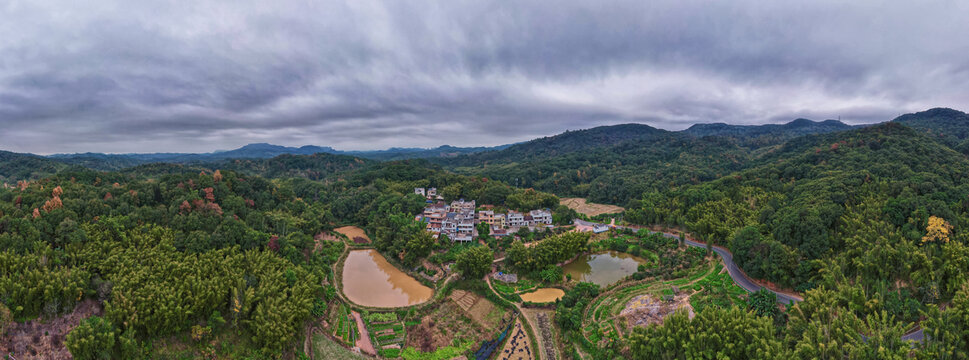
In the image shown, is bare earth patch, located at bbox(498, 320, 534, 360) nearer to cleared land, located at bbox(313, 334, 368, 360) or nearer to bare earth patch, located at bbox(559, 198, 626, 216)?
cleared land, located at bbox(313, 334, 368, 360)

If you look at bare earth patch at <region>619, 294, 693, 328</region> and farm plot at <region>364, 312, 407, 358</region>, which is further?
bare earth patch at <region>619, 294, 693, 328</region>

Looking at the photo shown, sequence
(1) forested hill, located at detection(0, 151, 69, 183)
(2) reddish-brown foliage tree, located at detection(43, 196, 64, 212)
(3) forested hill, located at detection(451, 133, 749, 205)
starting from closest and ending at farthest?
(2) reddish-brown foliage tree, located at detection(43, 196, 64, 212) < (3) forested hill, located at detection(451, 133, 749, 205) < (1) forested hill, located at detection(0, 151, 69, 183)

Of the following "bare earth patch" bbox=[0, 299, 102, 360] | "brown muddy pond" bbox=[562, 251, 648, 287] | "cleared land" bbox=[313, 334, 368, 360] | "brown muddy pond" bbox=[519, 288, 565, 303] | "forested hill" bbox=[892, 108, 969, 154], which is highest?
"forested hill" bbox=[892, 108, 969, 154]

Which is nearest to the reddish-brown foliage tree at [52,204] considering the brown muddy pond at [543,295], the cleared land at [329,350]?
the cleared land at [329,350]

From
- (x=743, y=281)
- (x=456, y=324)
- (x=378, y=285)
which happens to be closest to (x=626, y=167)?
(x=743, y=281)

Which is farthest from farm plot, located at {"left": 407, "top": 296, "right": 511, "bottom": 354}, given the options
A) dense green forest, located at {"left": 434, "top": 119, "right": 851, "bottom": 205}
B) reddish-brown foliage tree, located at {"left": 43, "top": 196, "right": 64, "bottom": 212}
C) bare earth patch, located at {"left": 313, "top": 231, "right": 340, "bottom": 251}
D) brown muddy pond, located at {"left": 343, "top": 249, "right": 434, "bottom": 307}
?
dense green forest, located at {"left": 434, "top": 119, "right": 851, "bottom": 205}

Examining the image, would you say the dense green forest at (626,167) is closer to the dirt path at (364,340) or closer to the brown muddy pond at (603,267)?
the brown muddy pond at (603,267)
